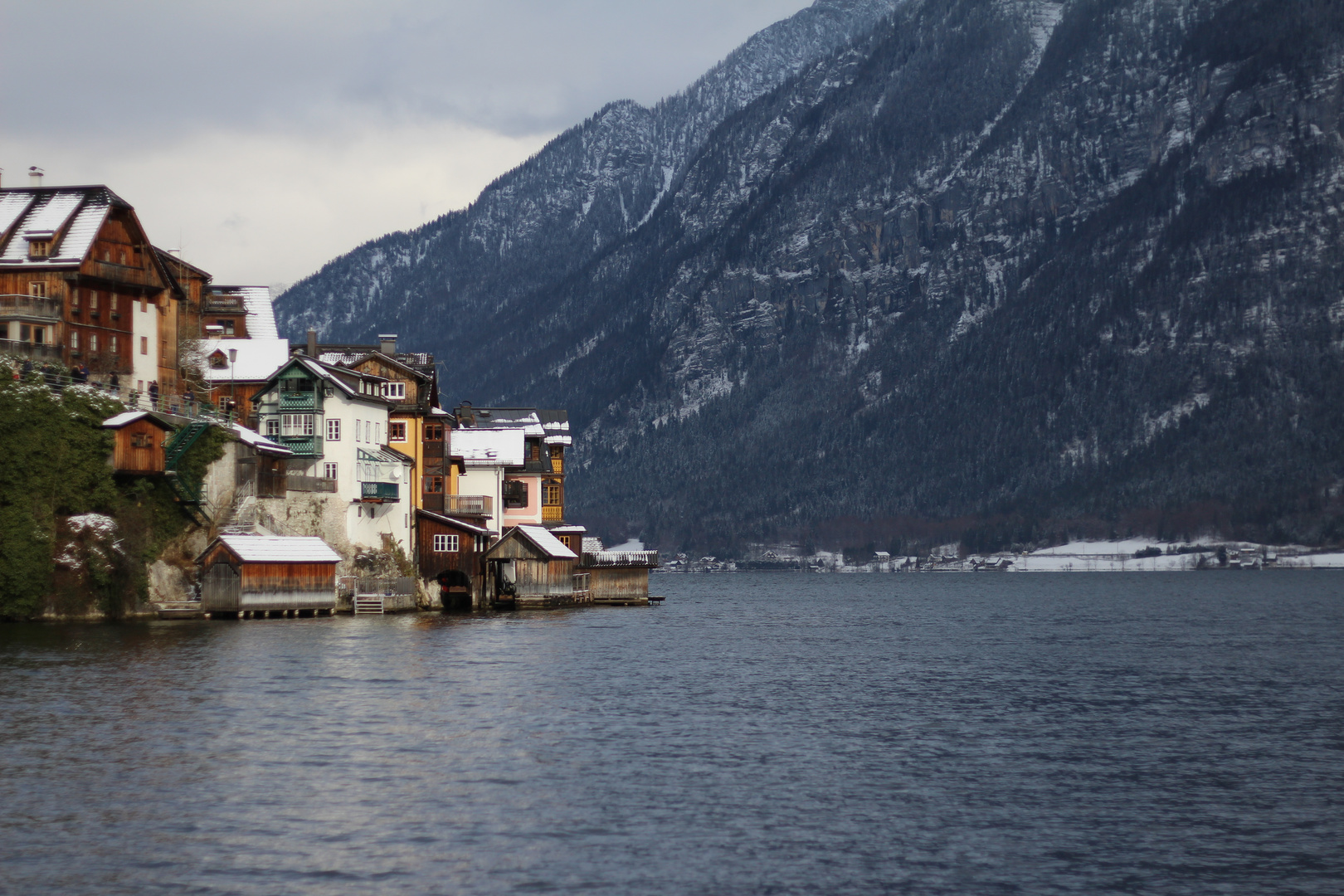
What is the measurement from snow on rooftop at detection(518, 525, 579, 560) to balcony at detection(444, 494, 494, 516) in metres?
4.72

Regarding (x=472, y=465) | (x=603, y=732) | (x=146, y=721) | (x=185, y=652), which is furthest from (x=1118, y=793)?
(x=472, y=465)

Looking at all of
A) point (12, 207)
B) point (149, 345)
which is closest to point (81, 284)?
point (149, 345)

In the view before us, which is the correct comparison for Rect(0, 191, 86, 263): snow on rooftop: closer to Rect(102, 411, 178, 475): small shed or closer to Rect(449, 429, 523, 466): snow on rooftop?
Rect(102, 411, 178, 475): small shed

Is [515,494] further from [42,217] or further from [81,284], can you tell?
[42,217]

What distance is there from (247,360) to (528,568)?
28231 millimetres

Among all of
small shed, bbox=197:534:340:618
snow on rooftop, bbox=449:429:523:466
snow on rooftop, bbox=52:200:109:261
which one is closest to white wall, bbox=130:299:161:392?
snow on rooftop, bbox=52:200:109:261

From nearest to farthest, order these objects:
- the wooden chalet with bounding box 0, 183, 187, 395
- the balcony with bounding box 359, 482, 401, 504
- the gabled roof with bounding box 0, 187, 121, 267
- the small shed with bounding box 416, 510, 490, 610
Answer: the wooden chalet with bounding box 0, 183, 187, 395, the gabled roof with bounding box 0, 187, 121, 267, the balcony with bounding box 359, 482, 401, 504, the small shed with bounding box 416, 510, 490, 610

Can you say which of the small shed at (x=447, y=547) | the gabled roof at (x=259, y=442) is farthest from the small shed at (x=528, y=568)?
the gabled roof at (x=259, y=442)

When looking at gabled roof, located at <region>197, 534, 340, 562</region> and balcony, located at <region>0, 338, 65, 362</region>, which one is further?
balcony, located at <region>0, 338, 65, 362</region>

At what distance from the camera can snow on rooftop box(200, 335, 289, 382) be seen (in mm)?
119875

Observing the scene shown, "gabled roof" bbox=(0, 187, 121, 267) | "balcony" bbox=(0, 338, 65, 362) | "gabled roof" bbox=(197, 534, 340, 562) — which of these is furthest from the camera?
"gabled roof" bbox=(0, 187, 121, 267)

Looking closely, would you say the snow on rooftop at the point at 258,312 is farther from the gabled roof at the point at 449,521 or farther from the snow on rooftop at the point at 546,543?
the snow on rooftop at the point at 546,543

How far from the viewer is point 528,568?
128250 millimetres

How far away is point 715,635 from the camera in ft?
357
